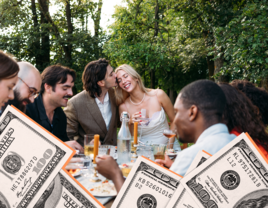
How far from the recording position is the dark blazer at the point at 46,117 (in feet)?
8.94

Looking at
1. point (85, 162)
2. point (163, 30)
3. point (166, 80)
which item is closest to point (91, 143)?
point (85, 162)

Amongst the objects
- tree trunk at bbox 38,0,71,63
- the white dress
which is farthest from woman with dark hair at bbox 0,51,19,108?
tree trunk at bbox 38,0,71,63

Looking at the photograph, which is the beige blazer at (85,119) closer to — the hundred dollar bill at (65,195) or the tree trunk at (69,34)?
the hundred dollar bill at (65,195)

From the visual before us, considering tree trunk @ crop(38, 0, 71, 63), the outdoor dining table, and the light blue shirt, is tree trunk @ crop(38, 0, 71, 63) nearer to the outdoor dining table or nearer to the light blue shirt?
the outdoor dining table

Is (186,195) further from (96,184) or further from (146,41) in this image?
(146,41)

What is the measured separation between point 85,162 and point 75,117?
4.40ft

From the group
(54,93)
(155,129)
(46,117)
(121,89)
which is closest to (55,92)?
(54,93)

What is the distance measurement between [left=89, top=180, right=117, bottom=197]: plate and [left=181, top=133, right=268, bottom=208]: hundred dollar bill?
89cm

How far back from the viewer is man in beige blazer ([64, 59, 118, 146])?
10.4 feet

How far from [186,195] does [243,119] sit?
1082 millimetres

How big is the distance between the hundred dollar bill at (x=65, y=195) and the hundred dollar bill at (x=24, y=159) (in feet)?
0.11

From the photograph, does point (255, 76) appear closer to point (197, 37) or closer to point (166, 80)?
point (197, 37)

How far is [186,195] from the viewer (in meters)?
0.76

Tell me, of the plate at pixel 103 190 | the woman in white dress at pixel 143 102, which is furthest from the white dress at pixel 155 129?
the plate at pixel 103 190
